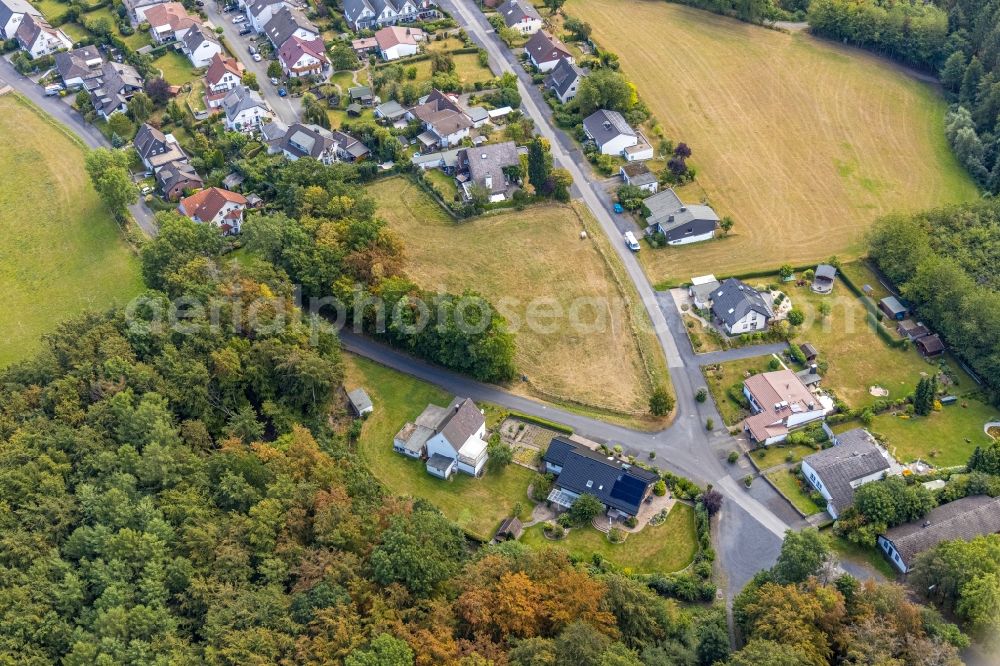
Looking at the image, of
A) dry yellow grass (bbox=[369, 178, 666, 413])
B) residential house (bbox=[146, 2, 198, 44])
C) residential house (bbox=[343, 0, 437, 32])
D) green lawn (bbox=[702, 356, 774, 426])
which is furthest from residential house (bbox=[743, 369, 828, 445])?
residential house (bbox=[146, 2, 198, 44])

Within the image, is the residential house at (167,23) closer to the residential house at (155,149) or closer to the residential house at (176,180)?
the residential house at (155,149)

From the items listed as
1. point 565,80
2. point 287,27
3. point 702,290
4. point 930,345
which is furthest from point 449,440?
point 287,27

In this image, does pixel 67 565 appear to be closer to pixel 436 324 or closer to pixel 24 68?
pixel 436 324

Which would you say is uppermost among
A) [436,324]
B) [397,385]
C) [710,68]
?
[710,68]

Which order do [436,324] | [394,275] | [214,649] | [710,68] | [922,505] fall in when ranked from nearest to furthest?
1. [214,649]
2. [922,505]
3. [436,324]
4. [394,275]
5. [710,68]

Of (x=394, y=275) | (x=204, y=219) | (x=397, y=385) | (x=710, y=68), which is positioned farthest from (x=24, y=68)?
(x=710, y=68)

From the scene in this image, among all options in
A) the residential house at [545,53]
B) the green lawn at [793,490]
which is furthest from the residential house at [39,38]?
the green lawn at [793,490]
